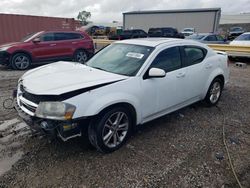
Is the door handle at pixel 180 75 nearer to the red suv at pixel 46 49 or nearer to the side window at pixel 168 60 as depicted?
the side window at pixel 168 60

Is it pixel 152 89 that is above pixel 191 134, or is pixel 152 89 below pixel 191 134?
above

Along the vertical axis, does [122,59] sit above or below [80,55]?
above

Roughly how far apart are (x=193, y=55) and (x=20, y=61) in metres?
7.11

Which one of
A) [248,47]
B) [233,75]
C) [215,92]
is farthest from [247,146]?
[248,47]

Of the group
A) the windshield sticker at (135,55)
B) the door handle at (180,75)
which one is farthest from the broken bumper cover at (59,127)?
the door handle at (180,75)

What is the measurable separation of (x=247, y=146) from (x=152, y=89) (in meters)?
1.74

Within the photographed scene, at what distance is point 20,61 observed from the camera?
8.38m

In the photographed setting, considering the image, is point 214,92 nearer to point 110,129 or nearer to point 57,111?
point 110,129

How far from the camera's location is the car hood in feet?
8.38

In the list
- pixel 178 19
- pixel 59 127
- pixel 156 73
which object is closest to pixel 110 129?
pixel 59 127

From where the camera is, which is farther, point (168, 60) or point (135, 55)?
point (168, 60)

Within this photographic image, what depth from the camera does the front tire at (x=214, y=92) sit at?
449cm

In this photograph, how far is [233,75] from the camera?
25.7 ft

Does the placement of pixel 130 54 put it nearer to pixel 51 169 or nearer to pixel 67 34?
pixel 51 169
